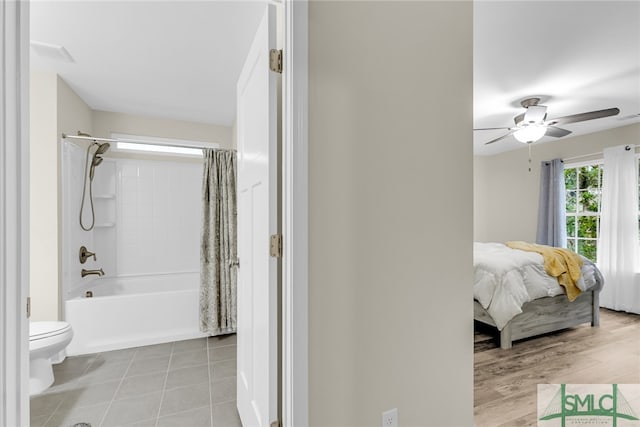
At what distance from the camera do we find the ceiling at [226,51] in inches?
79.0

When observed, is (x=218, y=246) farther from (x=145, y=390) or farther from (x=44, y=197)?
(x=44, y=197)

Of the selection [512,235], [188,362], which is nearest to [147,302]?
[188,362]

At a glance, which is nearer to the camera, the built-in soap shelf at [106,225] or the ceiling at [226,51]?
the ceiling at [226,51]

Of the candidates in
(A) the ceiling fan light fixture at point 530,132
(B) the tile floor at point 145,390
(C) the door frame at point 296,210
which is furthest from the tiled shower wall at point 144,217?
(A) the ceiling fan light fixture at point 530,132

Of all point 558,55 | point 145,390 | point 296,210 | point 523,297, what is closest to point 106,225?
point 145,390

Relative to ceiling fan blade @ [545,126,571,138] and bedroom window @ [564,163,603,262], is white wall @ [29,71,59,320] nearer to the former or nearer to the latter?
ceiling fan blade @ [545,126,571,138]

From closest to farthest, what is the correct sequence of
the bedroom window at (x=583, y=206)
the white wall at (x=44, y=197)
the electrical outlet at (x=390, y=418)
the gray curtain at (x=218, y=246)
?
the electrical outlet at (x=390, y=418) → the white wall at (x=44, y=197) → the gray curtain at (x=218, y=246) → the bedroom window at (x=583, y=206)

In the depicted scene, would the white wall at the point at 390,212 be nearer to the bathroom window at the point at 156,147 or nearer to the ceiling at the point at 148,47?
the ceiling at the point at 148,47

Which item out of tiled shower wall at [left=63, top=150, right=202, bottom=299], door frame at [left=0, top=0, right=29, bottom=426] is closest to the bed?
door frame at [left=0, top=0, right=29, bottom=426]

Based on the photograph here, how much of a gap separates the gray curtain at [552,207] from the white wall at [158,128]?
16.1 feet

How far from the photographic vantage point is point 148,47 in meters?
2.38

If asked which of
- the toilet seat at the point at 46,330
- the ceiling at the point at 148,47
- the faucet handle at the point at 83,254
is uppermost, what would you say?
the ceiling at the point at 148,47

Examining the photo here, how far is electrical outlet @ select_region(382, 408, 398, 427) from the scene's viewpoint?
4.39 feet

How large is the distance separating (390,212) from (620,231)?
469cm
